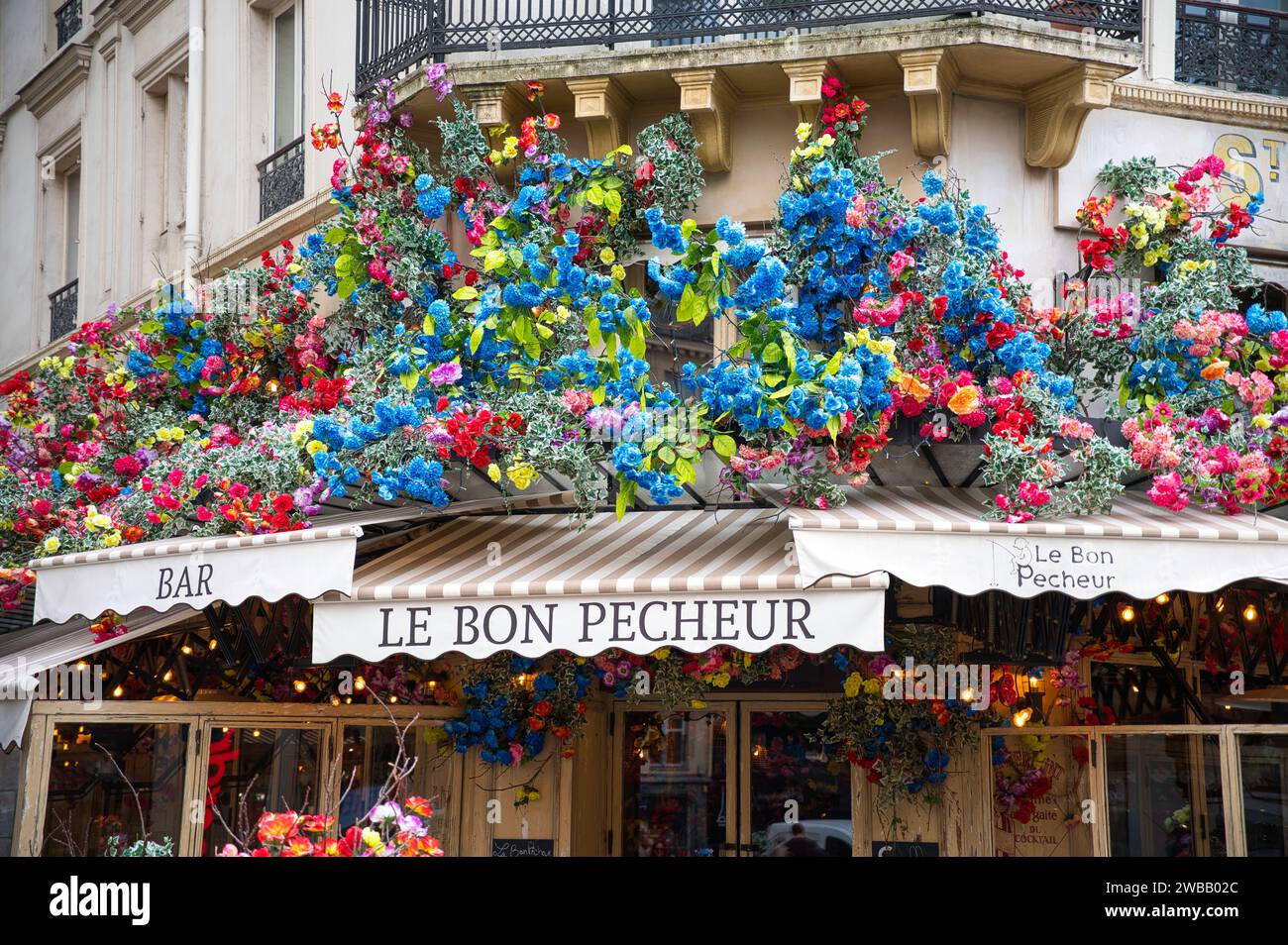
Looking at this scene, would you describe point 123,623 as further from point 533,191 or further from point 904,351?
Answer: point 904,351

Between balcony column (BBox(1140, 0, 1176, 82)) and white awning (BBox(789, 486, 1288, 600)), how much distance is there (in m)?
3.55

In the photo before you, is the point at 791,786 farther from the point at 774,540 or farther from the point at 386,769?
the point at 774,540

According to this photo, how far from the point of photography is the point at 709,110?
351 inches

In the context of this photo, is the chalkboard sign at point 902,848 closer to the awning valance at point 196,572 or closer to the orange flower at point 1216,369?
the orange flower at point 1216,369

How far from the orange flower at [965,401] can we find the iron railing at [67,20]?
11.9 metres

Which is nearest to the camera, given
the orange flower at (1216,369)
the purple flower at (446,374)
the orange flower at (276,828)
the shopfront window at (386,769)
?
the orange flower at (276,828)

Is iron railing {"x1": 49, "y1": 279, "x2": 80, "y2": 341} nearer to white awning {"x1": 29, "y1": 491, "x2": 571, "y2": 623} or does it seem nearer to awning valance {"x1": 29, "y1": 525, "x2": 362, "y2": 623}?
white awning {"x1": 29, "y1": 491, "x2": 571, "y2": 623}

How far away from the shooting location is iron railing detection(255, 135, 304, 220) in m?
11.5

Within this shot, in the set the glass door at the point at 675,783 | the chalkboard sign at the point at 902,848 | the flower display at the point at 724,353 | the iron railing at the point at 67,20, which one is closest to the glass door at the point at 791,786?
the glass door at the point at 675,783

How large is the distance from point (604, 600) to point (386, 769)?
11.8 ft

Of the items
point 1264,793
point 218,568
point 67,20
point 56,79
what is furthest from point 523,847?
point 67,20

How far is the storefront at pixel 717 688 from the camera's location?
7.28 m

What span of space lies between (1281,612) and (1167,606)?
74cm

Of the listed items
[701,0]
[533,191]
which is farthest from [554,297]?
[701,0]
